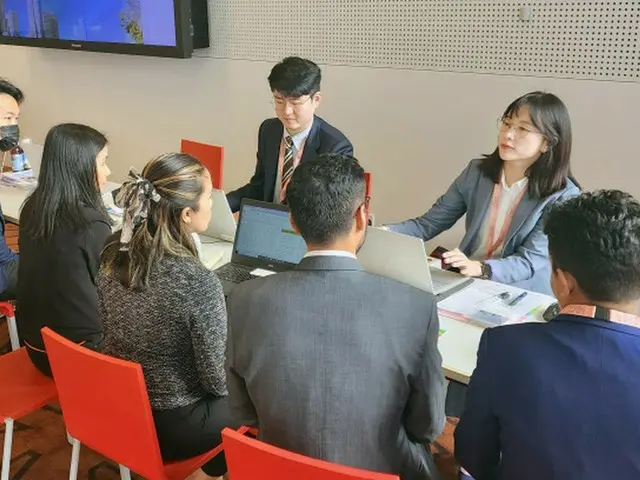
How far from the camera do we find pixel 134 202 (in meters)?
1.70

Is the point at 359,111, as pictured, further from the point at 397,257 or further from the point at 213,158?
the point at 397,257

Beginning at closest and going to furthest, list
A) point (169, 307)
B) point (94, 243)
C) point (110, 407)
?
1. point (110, 407)
2. point (169, 307)
3. point (94, 243)

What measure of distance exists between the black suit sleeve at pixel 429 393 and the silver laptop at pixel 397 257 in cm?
53

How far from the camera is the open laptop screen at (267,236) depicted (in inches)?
88.7

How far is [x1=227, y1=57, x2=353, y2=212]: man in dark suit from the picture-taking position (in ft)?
8.91

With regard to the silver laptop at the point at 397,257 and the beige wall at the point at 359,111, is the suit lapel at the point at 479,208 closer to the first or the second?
the silver laptop at the point at 397,257

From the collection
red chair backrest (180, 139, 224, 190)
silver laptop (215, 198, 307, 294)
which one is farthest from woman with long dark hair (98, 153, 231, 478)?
red chair backrest (180, 139, 224, 190)

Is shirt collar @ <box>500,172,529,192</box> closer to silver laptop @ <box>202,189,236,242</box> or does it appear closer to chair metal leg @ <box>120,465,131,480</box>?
silver laptop @ <box>202,189,236,242</box>

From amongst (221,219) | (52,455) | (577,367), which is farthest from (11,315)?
(577,367)

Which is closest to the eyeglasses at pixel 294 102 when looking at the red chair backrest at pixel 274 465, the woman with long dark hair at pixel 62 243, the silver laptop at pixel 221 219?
the silver laptop at pixel 221 219

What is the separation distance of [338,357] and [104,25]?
4.10 m

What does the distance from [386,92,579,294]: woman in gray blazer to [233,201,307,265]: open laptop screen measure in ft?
1.80

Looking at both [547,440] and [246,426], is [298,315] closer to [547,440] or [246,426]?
[246,426]

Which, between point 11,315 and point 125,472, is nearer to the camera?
point 125,472
